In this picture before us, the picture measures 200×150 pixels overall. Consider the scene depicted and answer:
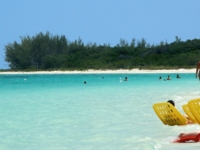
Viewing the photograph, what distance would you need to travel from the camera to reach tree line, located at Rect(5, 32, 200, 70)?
6142 cm

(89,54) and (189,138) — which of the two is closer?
(189,138)

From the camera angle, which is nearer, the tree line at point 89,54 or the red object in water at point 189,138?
the red object in water at point 189,138

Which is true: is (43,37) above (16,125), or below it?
above

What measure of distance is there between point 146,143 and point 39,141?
5.74ft

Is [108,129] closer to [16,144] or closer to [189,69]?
[16,144]

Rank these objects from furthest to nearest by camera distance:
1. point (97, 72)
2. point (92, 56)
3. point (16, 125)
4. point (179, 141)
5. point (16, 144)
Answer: point (92, 56)
point (97, 72)
point (16, 125)
point (16, 144)
point (179, 141)

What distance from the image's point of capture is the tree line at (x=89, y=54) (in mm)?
61425

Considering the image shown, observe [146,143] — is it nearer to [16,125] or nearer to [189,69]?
[16,125]

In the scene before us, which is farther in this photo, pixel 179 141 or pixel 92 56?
pixel 92 56

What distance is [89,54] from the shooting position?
7050 centimetres

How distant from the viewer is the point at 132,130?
814 cm

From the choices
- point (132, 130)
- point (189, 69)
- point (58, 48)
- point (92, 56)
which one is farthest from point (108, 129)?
point (58, 48)

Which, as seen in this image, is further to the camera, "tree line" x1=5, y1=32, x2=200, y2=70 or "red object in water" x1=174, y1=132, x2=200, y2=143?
"tree line" x1=5, y1=32, x2=200, y2=70

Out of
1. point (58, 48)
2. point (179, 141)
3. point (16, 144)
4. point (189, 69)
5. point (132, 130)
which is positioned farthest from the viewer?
point (58, 48)
